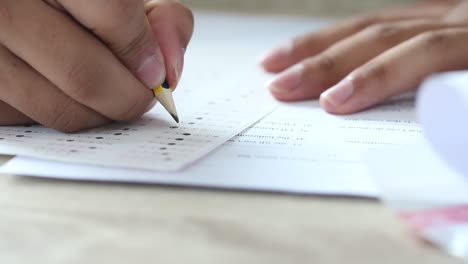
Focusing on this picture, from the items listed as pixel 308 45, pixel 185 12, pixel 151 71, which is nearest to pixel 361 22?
pixel 308 45

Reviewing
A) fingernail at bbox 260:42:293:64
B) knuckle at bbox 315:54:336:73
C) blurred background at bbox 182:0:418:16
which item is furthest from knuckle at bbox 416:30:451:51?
blurred background at bbox 182:0:418:16

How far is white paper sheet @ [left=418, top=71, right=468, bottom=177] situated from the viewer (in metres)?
0.45

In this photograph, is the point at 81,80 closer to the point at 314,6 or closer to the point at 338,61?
the point at 338,61

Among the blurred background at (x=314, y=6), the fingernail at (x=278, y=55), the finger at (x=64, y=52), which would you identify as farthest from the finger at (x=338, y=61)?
the blurred background at (x=314, y=6)

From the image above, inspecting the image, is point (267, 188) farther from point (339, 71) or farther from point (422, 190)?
point (339, 71)

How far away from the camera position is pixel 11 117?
581 millimetres

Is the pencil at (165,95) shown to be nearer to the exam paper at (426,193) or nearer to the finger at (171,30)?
the finger at (171,30)

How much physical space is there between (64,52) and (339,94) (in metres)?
0.29

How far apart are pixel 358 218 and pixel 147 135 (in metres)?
0.24

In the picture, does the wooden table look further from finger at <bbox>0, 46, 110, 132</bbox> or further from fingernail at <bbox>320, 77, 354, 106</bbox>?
fingernail at <bbox>320, 77, 354, 106</bbox>

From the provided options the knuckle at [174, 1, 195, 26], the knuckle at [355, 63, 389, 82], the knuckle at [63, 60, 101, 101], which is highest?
the knuckle at [174, 1, 195, 26]

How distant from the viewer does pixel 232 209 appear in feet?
1.30

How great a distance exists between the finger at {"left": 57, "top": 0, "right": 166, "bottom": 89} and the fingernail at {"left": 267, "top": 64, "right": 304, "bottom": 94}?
0.61 feet

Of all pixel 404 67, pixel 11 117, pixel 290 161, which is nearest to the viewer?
pixel 290 161
